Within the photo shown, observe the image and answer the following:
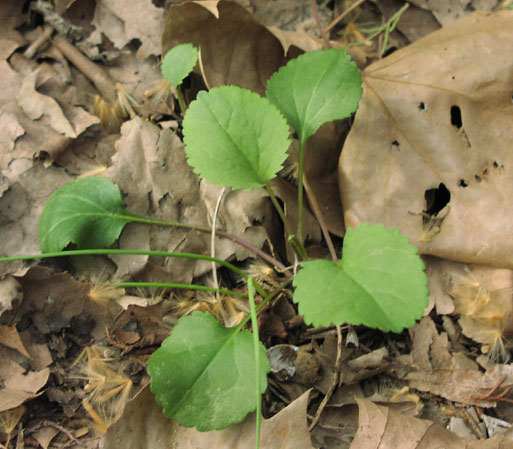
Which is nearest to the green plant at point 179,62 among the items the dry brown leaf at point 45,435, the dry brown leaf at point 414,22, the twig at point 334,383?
the dry brown leaf at point 414,22

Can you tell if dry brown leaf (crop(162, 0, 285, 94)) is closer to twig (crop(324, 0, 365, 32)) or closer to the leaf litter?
the leaf litter

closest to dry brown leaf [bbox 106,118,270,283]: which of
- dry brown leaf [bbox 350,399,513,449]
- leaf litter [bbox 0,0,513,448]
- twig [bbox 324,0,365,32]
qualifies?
leaf litter [bbox 0,0,513,448]

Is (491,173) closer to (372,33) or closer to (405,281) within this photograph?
(405,281)

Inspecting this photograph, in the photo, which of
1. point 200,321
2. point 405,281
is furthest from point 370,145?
point 200,321

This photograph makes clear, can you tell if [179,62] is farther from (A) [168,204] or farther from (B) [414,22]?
(B) [414,22]

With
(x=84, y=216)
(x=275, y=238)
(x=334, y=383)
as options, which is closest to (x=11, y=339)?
(x=84, y=216)

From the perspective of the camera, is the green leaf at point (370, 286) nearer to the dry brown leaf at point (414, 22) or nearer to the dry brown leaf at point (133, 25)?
the dry brown leaf at point (414, 22)
